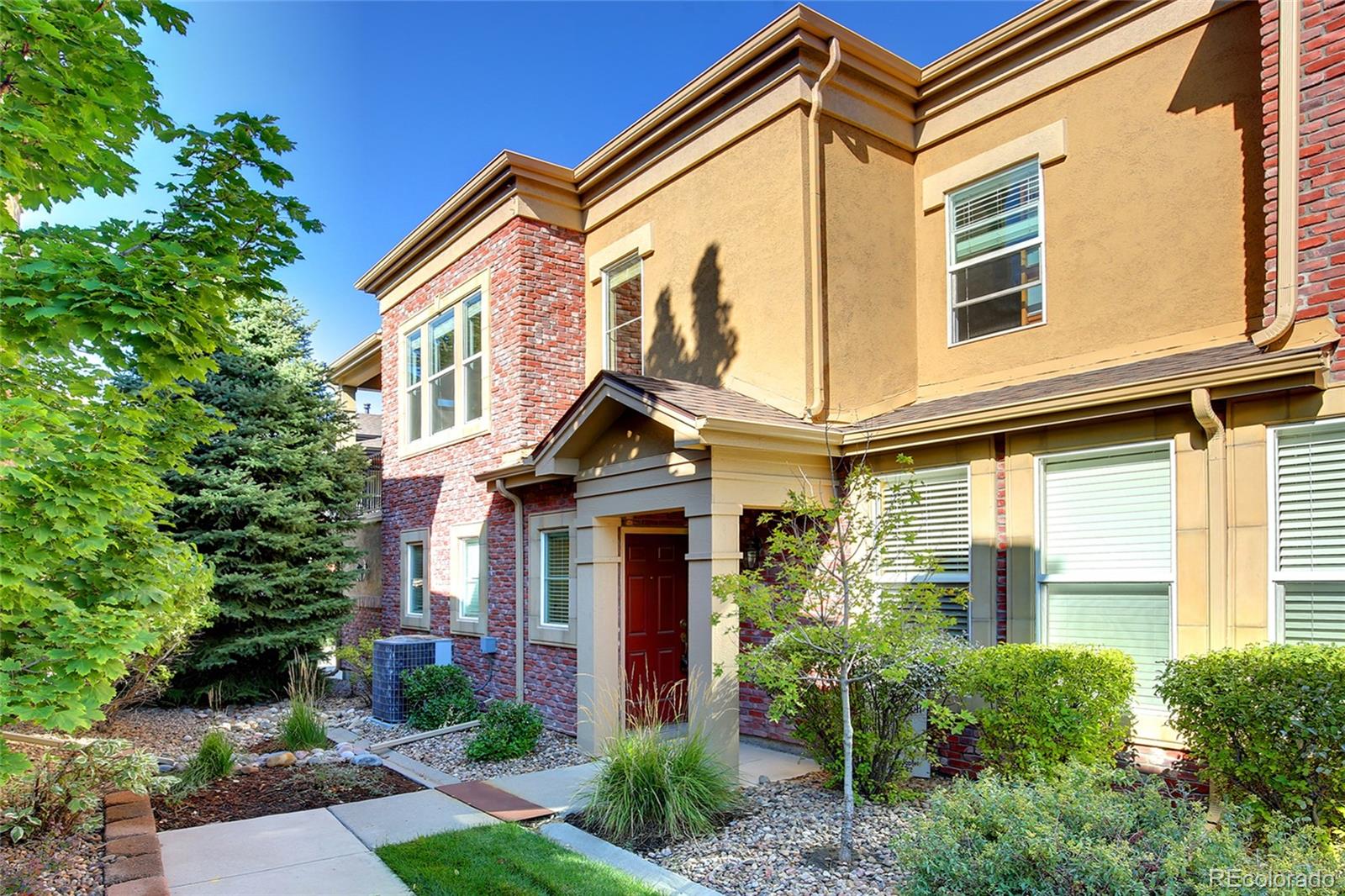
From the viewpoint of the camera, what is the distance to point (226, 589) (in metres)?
12.6

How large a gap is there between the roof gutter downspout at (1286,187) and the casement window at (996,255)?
7.51 feet

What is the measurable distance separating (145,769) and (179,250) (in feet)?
15.2

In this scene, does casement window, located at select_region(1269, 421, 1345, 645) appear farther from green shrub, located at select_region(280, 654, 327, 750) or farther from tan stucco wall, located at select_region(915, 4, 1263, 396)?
green shrub, located at select_region(280, 654, 327, 750)

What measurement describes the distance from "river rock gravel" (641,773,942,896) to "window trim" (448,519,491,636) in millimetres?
5979

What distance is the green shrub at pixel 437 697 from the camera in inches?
426

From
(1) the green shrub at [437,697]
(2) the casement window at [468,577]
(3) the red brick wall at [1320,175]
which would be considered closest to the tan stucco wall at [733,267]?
(2) the casement window at [468,577]

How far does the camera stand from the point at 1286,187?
20.0 ft

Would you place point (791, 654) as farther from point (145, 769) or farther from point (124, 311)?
point (145, 769)

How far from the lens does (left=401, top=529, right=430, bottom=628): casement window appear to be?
14.2m

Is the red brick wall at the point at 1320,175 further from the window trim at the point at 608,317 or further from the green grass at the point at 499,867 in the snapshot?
the window trim at the point at 608,317

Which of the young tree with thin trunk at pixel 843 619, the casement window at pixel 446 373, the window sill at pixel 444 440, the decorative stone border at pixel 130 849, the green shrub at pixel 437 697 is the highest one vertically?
the casement window at pixel 446 373

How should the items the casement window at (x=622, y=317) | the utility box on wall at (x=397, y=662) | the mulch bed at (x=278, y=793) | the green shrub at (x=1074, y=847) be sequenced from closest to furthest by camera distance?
the green shrub at (x=1074, y=847) → the mulch bed at (x=278, y=793) → the utility box on wall at (x=397, y=662) → the casement window at (x=622, y=317)

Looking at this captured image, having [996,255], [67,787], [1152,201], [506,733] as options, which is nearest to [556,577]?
[506,733]

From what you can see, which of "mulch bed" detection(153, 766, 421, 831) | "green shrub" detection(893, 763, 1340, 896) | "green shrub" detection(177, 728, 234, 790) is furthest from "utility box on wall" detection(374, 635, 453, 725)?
"green shrub" detection(893, 763, 1340, 896)
